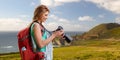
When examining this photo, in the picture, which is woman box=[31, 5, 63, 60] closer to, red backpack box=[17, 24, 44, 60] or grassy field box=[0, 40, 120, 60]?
red backpack box=[17, 24, 44, 60]

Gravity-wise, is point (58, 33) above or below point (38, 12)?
below

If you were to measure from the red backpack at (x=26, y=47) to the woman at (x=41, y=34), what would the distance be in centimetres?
10

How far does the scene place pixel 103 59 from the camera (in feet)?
200

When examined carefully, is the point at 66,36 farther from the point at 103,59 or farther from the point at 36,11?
the point at 103,59

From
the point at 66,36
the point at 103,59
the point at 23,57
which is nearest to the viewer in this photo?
the point at 23,57

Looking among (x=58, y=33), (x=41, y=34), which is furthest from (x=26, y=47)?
(x=58, y=33)

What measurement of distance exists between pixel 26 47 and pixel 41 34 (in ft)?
1.52

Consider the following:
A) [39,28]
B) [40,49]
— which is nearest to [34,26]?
[39,28]

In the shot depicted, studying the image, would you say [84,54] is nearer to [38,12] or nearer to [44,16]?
[44,16]

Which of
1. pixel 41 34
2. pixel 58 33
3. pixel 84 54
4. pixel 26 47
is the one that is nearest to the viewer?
pixel 26 47

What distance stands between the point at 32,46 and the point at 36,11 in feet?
2.72

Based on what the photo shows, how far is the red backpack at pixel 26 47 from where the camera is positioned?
652 centimetres

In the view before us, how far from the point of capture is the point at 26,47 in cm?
661

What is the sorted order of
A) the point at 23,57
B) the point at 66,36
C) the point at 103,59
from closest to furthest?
the point at 23,57, the point at 66,36, the point at 103,59
